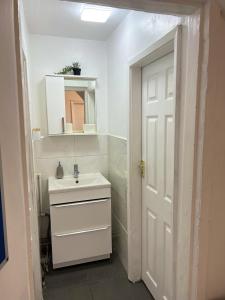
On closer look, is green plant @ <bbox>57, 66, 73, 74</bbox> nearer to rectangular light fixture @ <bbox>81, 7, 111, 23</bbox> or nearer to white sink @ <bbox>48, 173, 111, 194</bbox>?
rectangular light fixture @ <bbox>81, 7, 111, 23</bbox>

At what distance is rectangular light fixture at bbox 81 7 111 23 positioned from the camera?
1778 mm

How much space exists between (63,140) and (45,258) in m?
1.29

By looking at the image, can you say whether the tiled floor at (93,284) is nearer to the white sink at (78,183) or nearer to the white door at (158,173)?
the white door at (158,173)

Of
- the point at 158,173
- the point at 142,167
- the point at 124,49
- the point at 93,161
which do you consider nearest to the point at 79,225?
the point at 93,161

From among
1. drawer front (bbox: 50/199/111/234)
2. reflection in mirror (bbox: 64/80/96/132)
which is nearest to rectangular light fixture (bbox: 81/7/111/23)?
reflection in mirror (bbox: 64/80/96/132)

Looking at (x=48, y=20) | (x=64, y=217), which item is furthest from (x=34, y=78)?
(x=64, y=217)

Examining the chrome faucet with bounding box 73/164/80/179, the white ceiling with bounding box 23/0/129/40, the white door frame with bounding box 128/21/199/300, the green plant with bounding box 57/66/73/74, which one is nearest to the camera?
the white door frame with bounding box 128/21/199/300

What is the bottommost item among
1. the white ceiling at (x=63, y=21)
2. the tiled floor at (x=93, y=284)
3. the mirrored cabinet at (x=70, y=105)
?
the tiled floor at (x=93, y=284)

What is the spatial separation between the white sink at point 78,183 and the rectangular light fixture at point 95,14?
1.54 meters

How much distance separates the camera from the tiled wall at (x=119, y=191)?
7.12 ft

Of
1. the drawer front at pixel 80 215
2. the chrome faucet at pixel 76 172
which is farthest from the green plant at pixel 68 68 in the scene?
the drawer front at pixel 80 215

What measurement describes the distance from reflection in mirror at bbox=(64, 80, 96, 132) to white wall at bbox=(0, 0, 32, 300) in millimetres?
1705

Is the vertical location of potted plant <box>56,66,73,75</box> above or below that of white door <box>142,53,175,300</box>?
above

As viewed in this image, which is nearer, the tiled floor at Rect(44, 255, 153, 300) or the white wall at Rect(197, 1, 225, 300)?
the white wall at Rect(197, 1, 225, 300)
